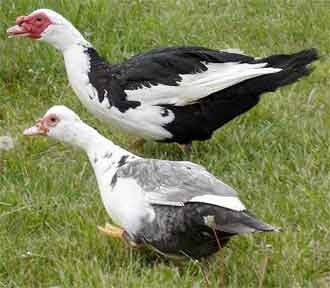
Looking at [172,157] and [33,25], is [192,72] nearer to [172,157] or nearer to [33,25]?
[172,157]

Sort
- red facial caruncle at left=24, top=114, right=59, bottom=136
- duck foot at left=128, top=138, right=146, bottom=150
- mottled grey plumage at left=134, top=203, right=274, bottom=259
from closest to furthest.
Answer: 1. mottled grey plumage at left=134, top=203, right=274, bottom=259
2. red facial caruncle at left=24, top=114, right=59, bottom=136
3. duck foot at left=128, top=138, right=146, bottom=150

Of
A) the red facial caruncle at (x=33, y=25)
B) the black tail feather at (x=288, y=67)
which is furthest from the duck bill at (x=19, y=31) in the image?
the black tail feather at (x=288, y=67)

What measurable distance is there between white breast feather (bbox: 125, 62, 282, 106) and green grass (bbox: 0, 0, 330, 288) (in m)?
0.41

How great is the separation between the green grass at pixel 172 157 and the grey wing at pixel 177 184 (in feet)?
1.04

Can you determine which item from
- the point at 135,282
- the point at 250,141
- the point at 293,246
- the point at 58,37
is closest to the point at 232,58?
the point at 250,141

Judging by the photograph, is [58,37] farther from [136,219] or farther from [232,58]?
[136,219]

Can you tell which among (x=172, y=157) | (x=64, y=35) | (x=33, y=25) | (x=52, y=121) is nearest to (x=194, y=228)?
(x=52, y=121)

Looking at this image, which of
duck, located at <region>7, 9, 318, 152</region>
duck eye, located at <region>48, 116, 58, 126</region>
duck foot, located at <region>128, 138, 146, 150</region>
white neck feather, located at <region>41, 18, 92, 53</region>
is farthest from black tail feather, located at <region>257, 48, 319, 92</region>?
duck eye, located at <region>48, 116, 58, 126</region>

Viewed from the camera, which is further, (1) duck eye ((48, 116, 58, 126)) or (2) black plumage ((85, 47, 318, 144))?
(2) black plumage ((85, 47, 318, 144))

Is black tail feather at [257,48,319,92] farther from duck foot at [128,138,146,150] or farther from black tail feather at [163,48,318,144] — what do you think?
duck foot at [128,138,146,150]

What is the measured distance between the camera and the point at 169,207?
392cm

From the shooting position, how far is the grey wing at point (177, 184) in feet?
12.6

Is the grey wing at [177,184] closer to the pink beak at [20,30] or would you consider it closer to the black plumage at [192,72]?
the black plumage at [192,72]

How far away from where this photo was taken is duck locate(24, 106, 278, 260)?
3.77 m
